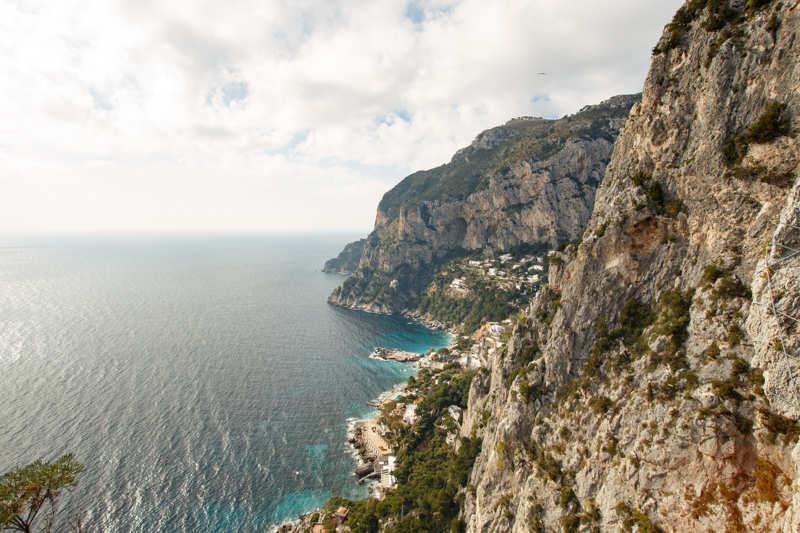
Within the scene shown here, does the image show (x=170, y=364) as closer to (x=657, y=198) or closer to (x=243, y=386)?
(x=243, y=386)

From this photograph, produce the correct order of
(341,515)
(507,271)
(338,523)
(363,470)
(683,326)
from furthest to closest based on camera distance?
(507,271) < (363,470) < (341,515) < (338,523) < (683,326)

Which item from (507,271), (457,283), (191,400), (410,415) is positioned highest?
(507,271)

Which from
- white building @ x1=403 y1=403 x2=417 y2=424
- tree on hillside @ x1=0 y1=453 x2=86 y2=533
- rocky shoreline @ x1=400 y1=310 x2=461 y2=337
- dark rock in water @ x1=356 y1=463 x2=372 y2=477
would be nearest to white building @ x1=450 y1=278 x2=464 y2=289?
rocky shoreline @ x1=400 y1=310 x2=461 y2=337

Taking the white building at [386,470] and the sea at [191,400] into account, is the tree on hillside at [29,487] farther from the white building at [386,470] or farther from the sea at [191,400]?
the white building at [386,470]

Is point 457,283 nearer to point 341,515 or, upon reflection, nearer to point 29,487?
point 341,515

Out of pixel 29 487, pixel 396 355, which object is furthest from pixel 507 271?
pixel 29 487

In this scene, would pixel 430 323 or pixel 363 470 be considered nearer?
pixel 363 470

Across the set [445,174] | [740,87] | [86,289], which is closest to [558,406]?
[740,87]
